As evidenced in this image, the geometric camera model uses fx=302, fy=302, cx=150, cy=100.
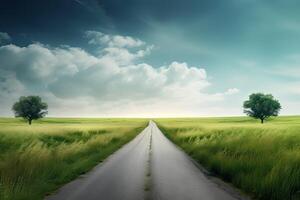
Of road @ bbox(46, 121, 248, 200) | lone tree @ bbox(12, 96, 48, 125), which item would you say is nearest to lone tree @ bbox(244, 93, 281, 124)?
lone tree @ bbox(12, 96, 48, 125)

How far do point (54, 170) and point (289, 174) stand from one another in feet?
29.7

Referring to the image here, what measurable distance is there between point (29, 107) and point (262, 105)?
7522cm

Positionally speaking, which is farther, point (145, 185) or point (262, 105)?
point (262, 105)

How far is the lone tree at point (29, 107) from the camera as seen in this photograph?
100 meters

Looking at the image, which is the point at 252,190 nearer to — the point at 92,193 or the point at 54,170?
the point at 92,193

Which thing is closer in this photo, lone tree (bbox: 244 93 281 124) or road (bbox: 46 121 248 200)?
road (bbox: 46 121 248 200)

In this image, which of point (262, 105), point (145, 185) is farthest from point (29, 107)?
point (145, 185)

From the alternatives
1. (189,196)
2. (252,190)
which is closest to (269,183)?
(252,190)

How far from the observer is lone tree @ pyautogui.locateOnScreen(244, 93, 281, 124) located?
9325 centimetres

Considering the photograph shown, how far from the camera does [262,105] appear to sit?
307 ft

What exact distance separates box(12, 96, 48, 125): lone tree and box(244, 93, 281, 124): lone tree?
68.4m

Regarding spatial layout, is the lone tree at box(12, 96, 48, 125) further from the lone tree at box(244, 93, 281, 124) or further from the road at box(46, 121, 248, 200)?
the road at box(46, 121, 248, 200)

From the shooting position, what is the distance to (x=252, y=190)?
30.9 ft

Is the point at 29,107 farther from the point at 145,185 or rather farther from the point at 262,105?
the point at 145,185
